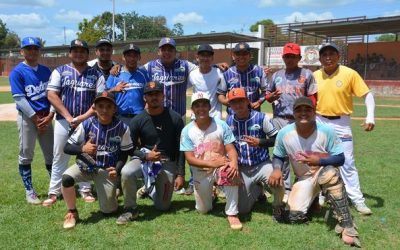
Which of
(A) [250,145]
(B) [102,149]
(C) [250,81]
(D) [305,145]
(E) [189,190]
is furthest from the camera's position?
(E) [189,190]

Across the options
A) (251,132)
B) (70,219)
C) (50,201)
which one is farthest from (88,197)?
(251,132)

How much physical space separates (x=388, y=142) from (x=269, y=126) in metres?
6.76

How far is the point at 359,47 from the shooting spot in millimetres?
39375

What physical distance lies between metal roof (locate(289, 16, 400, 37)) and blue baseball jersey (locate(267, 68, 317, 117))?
89.2 ft

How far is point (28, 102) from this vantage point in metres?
5.97

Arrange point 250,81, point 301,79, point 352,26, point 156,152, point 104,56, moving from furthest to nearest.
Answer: point 352,26 → point 104,56 → point 250,81 → point 301,79 → point 156,152

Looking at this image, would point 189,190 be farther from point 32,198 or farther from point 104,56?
point 104,56

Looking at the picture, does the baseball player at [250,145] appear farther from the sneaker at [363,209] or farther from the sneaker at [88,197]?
the sneaker at [88,197]

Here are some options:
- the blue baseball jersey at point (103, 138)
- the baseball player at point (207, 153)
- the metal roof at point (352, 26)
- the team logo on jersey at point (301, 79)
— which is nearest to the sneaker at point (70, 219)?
the blue baseball jersey at point (103, 138)

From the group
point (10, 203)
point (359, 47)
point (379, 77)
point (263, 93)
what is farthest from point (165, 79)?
point (359, 47)

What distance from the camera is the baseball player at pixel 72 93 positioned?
5770 millimetres

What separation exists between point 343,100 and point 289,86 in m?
0.73

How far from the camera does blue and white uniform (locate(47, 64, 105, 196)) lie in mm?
5805

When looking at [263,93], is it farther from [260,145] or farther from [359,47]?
[359,47]
